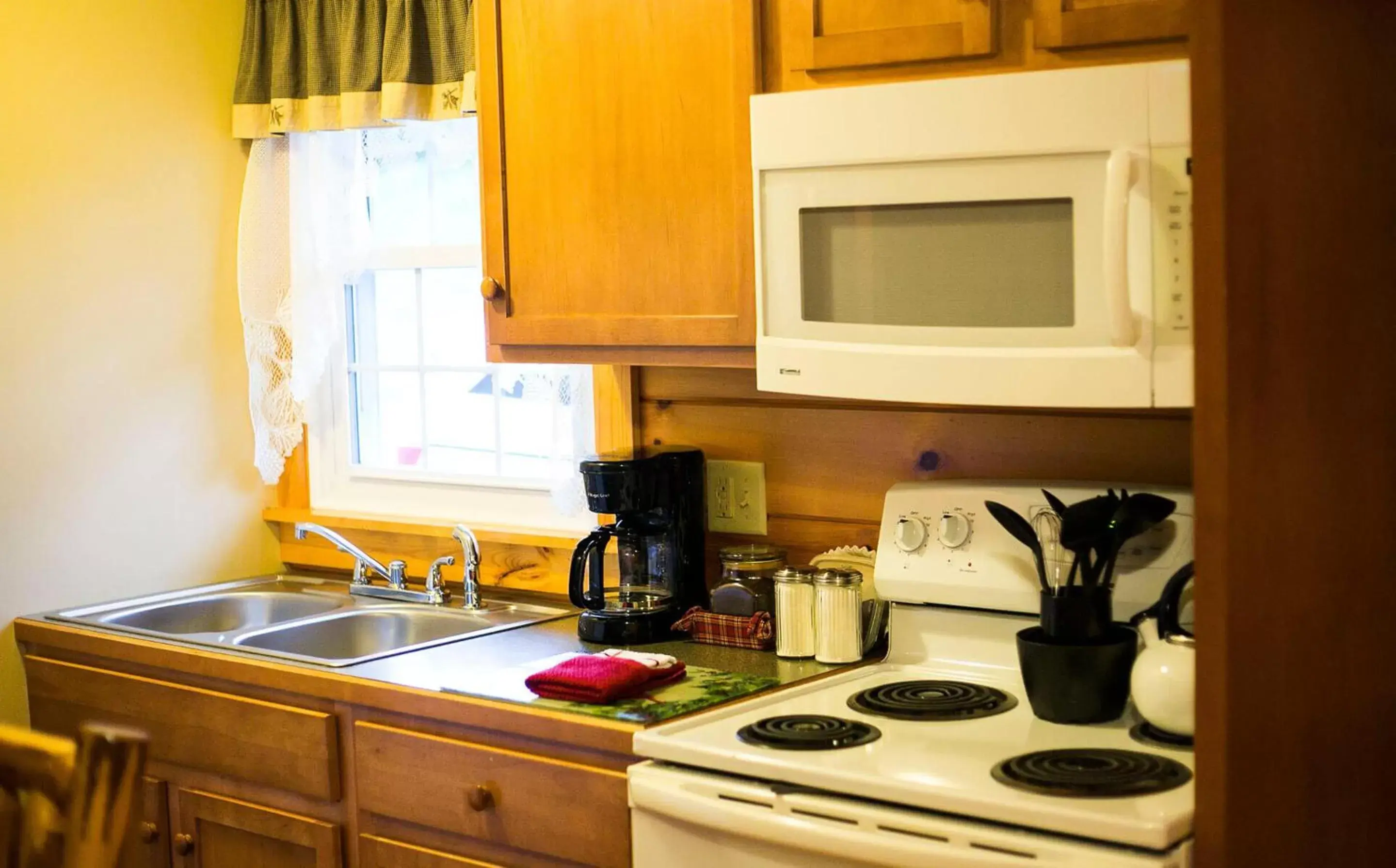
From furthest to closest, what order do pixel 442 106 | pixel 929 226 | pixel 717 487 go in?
pixel 442 106 → pixel 717 487 → pixel 929 226

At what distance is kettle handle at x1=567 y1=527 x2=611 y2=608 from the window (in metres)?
0.37

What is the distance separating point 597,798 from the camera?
1920mm

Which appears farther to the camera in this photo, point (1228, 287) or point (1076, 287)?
point (1076, 287)

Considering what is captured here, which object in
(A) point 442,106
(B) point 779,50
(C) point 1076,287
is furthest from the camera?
(A) point 442,106

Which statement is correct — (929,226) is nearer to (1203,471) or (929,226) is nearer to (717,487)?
(1203,471)

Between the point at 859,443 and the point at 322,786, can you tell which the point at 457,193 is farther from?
the point at 322,786

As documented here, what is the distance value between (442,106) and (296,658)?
1.04 meters

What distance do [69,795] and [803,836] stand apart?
0.77m

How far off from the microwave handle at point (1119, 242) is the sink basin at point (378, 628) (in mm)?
1283

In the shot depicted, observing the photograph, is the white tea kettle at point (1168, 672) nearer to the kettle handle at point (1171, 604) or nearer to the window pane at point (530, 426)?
the kettle handle at point (1171, 604)

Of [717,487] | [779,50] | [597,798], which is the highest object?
[779,50]

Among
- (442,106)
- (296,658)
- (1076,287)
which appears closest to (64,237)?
(442,106)

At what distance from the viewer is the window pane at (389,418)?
3137mm

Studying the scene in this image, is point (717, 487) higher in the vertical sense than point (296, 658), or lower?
higher
